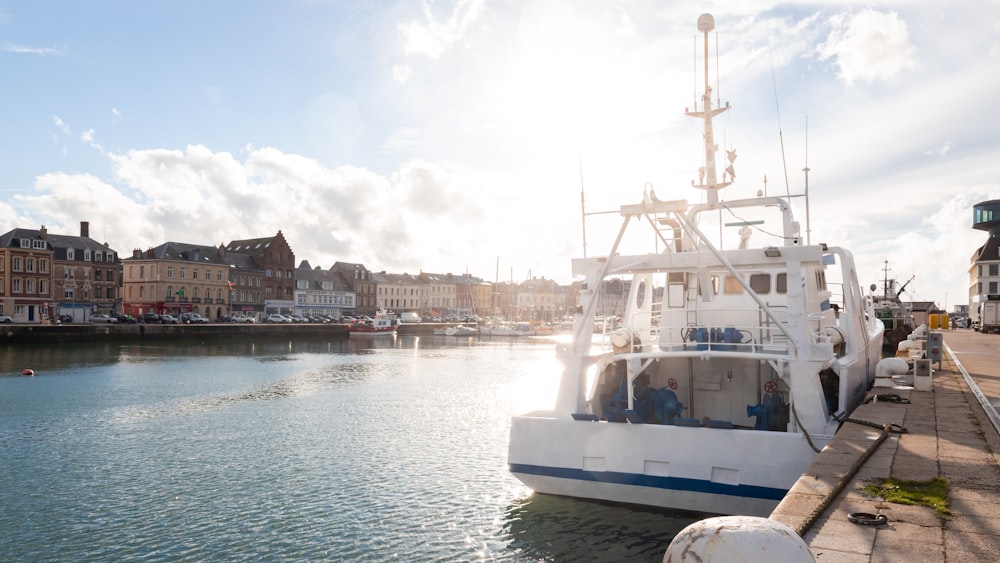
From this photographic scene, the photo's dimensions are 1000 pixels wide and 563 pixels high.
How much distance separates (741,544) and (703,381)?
929 cm

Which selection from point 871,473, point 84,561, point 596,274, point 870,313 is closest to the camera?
point 871,473

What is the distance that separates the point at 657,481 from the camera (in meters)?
11.3

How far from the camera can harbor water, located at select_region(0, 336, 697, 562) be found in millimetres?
11570

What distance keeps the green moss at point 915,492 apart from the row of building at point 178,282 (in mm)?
84992

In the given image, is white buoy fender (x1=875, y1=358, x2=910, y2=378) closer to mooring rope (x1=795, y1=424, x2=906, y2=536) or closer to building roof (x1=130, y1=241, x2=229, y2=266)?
mooring rope (x1=795, y1=424, x2=906, y2=536)

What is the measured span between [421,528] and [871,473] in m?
7.73

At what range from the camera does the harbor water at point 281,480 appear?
1157cm

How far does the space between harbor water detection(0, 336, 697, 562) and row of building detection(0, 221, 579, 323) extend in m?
52.0

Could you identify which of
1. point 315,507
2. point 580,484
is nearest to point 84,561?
point 315,507

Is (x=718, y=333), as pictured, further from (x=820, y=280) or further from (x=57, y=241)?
(x=57, y=241)

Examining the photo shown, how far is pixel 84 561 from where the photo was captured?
10.9 m

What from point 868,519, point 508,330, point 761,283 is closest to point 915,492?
point 868,519

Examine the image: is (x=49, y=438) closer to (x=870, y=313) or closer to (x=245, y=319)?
(x=870, y=313)

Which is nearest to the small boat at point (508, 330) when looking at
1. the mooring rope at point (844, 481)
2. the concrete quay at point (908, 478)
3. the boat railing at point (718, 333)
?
the boat railing at point (718, 333)
